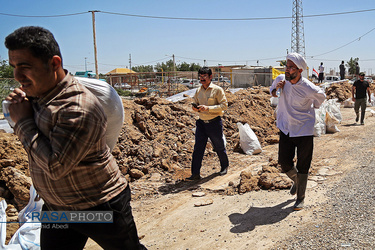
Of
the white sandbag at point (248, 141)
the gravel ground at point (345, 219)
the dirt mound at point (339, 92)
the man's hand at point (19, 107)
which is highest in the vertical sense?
the man's hand at point (19, 107)

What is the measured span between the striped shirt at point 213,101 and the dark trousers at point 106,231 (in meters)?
3.76

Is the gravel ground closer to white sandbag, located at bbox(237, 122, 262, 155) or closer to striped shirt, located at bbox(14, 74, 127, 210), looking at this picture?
striped shirt, located at bbox(14, 74, 127, 210)

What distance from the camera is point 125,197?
1.94m

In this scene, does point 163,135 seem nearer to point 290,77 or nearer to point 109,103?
point 290,77

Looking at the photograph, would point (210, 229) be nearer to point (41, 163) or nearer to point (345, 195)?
point (345, 195)

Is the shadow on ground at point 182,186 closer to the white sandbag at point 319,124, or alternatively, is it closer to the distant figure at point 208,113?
the distant figure at point 208,113

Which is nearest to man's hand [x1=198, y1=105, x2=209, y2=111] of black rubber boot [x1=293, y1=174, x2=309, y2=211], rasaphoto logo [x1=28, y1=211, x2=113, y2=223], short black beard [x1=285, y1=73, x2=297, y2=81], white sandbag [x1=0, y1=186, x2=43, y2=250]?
short black beard [x1=285, y1=73, x2=297, y2=81]

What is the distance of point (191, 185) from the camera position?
228 inches

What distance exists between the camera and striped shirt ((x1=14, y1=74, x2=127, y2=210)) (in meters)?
1.57

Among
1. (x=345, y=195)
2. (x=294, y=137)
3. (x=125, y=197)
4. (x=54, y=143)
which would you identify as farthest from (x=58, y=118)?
(x=345, y=195)

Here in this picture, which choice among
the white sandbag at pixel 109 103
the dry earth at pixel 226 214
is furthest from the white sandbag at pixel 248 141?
the white sandbag at pixel 109 103

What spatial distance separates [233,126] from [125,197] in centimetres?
767

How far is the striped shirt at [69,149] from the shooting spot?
157cm

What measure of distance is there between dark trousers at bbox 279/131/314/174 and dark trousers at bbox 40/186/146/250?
2.59 m
